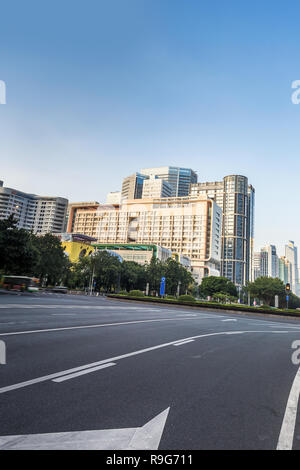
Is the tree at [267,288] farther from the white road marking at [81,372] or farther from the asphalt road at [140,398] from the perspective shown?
the white road marking at [81,372]

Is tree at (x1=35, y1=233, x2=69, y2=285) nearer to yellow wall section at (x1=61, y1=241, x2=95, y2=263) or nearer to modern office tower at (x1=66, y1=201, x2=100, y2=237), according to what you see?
yellow wall section at (x1=61, y1=241, x2=95, y2=263)

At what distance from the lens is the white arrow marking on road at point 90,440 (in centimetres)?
248

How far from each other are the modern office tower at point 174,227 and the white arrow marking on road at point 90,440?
156 metres

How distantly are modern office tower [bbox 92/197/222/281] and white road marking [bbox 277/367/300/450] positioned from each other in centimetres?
15387

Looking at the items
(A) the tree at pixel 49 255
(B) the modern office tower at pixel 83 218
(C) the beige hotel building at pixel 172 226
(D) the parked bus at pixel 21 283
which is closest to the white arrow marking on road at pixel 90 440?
(D) the parked bus at pixel 21 283

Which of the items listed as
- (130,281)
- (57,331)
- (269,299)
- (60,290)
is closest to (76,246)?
(130,281)

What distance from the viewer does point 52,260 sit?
61031 mm

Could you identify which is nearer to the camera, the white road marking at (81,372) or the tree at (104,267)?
the white road marking at (81,372)

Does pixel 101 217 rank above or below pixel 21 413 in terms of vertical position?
above

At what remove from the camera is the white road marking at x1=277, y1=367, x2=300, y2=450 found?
2820 mm

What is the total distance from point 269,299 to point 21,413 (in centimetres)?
10092

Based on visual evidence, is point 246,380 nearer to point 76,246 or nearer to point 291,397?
point 291,397

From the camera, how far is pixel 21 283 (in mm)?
38656
